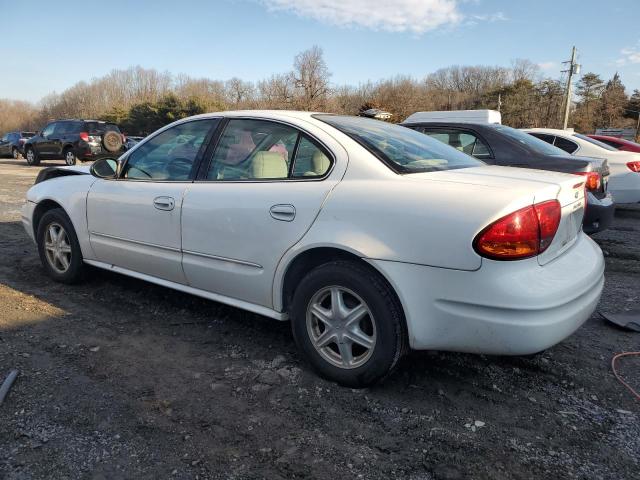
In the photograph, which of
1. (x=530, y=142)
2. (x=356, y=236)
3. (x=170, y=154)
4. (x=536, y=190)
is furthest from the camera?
(x=530, y=142)

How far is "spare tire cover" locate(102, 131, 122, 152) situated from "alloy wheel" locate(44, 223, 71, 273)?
53.5 ft

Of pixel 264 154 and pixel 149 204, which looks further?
pixel 149 204

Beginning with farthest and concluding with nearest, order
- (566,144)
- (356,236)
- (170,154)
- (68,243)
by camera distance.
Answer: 1. (566,144)
2. (68,243)
3. (170,154)
4. (356,236)

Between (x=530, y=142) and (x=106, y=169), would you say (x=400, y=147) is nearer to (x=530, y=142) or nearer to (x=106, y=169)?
(x=106, y=169)

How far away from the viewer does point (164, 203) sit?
133 inches

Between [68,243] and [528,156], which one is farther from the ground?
[528,156]

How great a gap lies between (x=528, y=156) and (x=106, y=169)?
177 inches

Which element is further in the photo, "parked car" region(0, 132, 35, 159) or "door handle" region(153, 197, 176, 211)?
"parked car" region(0, 132, 35, 159)

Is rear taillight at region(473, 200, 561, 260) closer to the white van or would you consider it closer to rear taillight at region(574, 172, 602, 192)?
rear taillight at region(574, 172, 602, 192)

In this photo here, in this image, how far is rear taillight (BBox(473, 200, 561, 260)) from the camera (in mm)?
2180

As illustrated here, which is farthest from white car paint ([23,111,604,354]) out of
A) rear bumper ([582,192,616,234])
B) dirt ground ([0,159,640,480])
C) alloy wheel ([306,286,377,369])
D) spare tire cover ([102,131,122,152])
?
spare tire cover ([102,131,122,152])

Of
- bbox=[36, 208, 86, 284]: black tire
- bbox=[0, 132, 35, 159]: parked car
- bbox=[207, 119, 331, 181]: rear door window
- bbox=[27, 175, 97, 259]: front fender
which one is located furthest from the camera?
bbox=[0, 132, 35, 159]: parked car

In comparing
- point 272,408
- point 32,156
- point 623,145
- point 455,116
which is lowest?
point 32,156

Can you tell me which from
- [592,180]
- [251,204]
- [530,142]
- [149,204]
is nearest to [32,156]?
[149,204]
